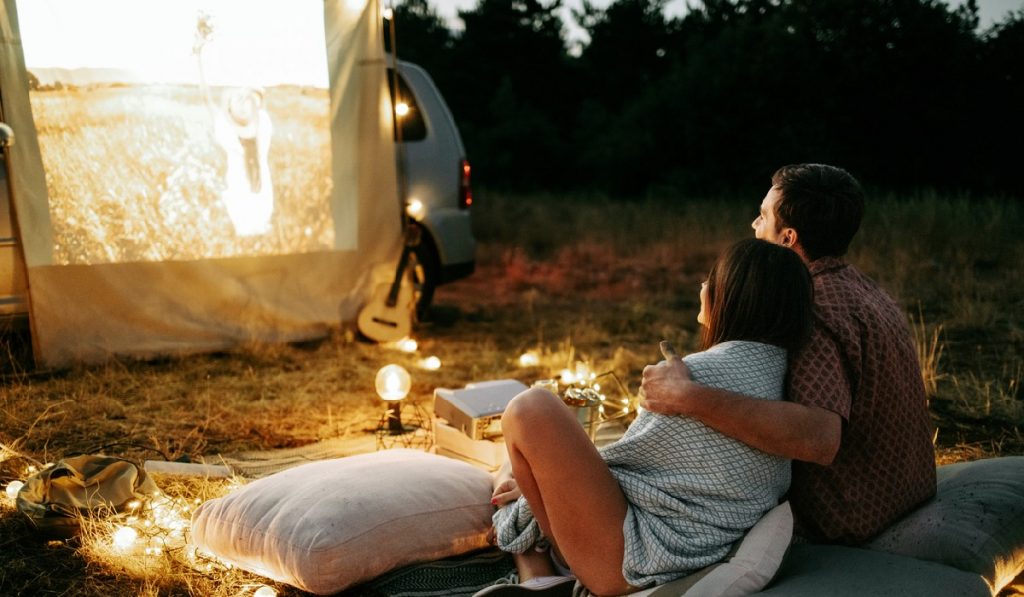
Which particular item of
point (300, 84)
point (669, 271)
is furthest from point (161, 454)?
point (669, 271)

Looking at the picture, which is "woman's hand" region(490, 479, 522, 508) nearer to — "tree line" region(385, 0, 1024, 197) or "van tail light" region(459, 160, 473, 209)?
"van tail light" region(459, 160, 473, 209)

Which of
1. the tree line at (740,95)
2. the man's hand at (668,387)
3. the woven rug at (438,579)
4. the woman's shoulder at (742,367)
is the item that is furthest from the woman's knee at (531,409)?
the tree line at (740,95)

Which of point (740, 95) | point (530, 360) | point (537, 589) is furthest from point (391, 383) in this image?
point (740, 95)

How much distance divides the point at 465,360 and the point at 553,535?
354 cm

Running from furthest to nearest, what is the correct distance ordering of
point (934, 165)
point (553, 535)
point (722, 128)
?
point (722, 128) → point (934, 165) → point (553, 535)

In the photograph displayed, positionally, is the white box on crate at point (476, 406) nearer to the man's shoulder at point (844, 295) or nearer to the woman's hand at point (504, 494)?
the woman's hand at point (504, 494)

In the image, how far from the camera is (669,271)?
9.55 m

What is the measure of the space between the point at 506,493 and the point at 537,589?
0.42m

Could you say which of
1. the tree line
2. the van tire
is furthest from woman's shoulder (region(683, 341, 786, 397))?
the tree line

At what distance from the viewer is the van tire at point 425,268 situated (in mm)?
6508

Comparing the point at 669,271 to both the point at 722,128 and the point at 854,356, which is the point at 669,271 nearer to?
the point at 854,356

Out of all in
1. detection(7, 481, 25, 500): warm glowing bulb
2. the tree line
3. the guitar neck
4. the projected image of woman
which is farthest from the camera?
the tree line

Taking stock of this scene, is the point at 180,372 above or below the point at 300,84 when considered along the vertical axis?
below

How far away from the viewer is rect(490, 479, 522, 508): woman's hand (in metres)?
2.78
